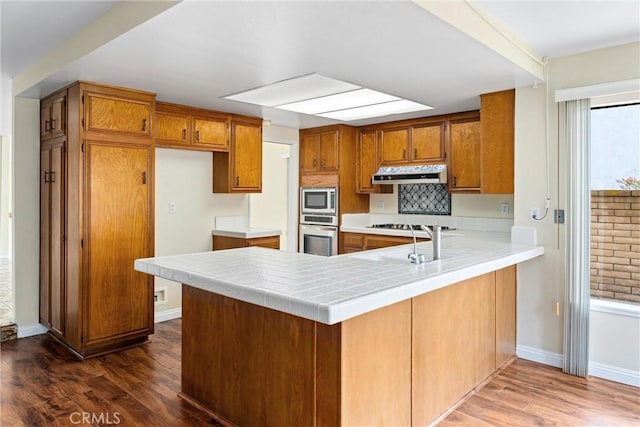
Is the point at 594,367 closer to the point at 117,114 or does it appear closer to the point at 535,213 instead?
the point at 535,213

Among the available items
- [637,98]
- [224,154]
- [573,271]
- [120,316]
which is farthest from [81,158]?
[637,98]

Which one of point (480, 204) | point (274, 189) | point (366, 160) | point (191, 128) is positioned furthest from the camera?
point (274, 189)

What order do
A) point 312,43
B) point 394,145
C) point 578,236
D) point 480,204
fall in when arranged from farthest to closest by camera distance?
point 394,145 → point 480,204 → point 578,236 → point 312,43

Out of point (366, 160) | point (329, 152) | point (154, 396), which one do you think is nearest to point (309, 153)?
point (329, 152)

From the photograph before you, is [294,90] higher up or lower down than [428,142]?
higher up

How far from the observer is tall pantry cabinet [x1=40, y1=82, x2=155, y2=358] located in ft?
10.7

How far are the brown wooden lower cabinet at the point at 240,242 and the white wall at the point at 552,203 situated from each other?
2585mm

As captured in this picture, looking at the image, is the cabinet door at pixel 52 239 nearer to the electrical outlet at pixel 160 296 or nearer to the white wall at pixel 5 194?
the electrical outlet at pixel 160 296

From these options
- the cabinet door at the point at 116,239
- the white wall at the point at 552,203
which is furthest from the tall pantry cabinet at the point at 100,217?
the white wall at the point at 552,203

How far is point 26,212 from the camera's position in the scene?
3871 mm

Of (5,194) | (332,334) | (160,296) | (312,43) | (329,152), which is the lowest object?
(160,296)

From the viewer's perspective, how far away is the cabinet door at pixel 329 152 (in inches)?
209

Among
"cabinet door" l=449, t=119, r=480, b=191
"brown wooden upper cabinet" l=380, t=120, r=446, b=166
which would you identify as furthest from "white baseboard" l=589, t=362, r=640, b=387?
"brown wooden upper cabinet" l=380, t=120, r=446, b=166

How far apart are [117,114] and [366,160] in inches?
119
